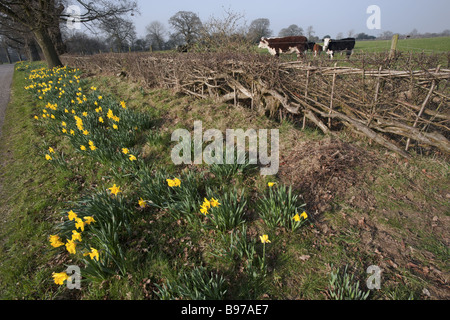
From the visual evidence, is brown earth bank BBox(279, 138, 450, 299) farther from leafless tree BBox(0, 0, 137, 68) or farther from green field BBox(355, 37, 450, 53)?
leafless tree BBox(0, 0, 137, 68)

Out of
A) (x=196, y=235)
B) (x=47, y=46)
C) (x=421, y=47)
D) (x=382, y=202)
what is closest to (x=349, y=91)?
(x=382, y=202)

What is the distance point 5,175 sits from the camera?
4.62m

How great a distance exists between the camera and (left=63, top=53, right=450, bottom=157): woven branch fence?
12.6 ft

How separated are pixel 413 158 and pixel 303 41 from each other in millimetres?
18470

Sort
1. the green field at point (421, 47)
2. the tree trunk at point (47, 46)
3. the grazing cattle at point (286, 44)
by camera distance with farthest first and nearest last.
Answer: the grazing cattle at point (286, 44)
the tree trunk at point (47, 46)
the green field at point (421, 47)

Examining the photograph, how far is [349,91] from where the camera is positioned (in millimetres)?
4703

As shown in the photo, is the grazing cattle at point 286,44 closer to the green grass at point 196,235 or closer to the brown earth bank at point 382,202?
the green grass at point 196,235

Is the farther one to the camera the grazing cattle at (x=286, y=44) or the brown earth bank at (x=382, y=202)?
the grazing cattle at (x=286, y=44)

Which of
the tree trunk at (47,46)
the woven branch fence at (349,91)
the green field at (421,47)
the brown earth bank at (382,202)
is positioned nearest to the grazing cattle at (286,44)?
the green field at (421,47)

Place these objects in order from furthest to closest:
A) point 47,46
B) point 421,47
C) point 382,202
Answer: point 421,47
point 47,46
point 382,202

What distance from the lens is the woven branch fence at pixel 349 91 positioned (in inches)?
151

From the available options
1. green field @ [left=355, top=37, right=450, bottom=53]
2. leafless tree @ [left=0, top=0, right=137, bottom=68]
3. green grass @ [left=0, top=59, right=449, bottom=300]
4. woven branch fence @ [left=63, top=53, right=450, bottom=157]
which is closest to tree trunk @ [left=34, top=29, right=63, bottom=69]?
leafless tree @ [left=0, top=0, right=137, bottom=68]

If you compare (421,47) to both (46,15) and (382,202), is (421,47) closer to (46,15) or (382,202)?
(382,202)
